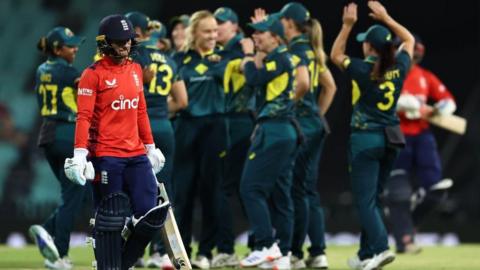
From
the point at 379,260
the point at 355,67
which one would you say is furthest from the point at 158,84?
the point at 379,260

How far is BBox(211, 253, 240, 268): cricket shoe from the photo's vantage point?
9.61m

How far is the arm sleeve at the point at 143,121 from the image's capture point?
23.5 feet

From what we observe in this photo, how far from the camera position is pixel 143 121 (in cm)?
721

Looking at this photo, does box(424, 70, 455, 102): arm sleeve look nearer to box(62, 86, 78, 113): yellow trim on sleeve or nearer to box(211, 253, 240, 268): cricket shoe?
box(211, 253, 240, 268): cricket shoe

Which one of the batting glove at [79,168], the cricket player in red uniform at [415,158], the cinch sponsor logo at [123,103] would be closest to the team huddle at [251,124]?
the cinch sponsor logo at [123,103]

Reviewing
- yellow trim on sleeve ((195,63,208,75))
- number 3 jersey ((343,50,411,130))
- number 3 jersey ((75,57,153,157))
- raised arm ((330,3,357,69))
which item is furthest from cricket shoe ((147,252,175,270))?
number 3 jersey ((75,57,153,157))

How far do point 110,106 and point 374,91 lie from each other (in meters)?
2.58

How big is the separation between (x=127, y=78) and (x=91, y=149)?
467 mm

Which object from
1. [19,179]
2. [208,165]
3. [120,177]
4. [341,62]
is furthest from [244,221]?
[120,177]

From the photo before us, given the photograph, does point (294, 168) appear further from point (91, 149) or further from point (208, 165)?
point (91, 149)

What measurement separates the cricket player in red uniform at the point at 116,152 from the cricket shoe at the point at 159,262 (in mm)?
1839

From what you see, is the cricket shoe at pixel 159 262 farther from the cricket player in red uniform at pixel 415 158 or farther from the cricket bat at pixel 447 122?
the cricket bat at pixel 447 122

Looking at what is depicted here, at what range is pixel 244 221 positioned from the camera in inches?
560

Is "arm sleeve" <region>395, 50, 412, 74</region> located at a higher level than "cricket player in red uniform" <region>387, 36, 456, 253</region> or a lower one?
higher
